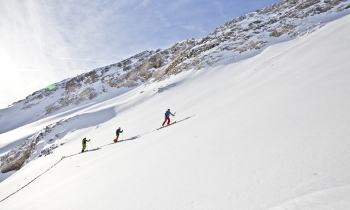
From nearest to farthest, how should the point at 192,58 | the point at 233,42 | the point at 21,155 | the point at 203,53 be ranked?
the point at 21,155, the point at 233,42, the point at 203,53, the point at 192,58

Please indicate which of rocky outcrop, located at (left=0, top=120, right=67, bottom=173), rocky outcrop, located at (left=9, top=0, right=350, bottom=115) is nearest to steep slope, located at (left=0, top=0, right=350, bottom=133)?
rocky outcrop, located at (left=9, top=0, right=350, bottom=115)

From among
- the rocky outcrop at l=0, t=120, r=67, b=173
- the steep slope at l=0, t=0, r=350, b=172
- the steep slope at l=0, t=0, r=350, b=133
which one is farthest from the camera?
the steep slope at l=0, t=0, r=350, b=133

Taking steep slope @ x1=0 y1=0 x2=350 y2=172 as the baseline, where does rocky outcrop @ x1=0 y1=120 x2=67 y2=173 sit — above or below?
below

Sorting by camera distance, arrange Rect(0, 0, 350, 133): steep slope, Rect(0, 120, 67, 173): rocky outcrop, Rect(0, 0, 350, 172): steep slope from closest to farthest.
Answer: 1. Rect(0, 120, 67, 173): rocky outcrop
2. Rect(0, 0, 350, 172): steep slope
3. Rect(0, 0, 350, 133): steep slope

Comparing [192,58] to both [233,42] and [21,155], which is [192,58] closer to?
[233,42]

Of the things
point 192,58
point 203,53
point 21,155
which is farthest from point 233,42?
point 21,155

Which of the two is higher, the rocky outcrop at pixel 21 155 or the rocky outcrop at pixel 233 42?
the rocky outcrop at pixel 233 42

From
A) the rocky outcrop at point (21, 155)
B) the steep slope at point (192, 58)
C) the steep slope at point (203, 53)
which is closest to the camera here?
the rocky outcrop at point (21, 155)

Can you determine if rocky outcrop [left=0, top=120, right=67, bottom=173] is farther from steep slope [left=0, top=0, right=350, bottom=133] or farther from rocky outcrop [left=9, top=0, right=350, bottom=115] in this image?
steep slope [left=0, top=0, right=350, bottom=133]

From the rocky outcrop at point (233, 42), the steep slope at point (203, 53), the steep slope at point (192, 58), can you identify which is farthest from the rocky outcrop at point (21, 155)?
the steep slope at point (203, 53)

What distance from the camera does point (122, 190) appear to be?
14.5ft

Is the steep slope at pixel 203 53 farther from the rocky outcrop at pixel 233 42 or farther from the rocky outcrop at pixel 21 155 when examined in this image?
the rocky outcrop at pixel 21 155

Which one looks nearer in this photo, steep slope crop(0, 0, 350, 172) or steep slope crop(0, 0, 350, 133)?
steep slope crop(0, 0, 350, 172)

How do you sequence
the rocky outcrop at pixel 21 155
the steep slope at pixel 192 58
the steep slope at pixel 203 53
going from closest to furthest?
1. the rocky outcrop at pixel 21 155
2. the steep slope at pixel 192 58
3. the steep slope at pixel 203 53
